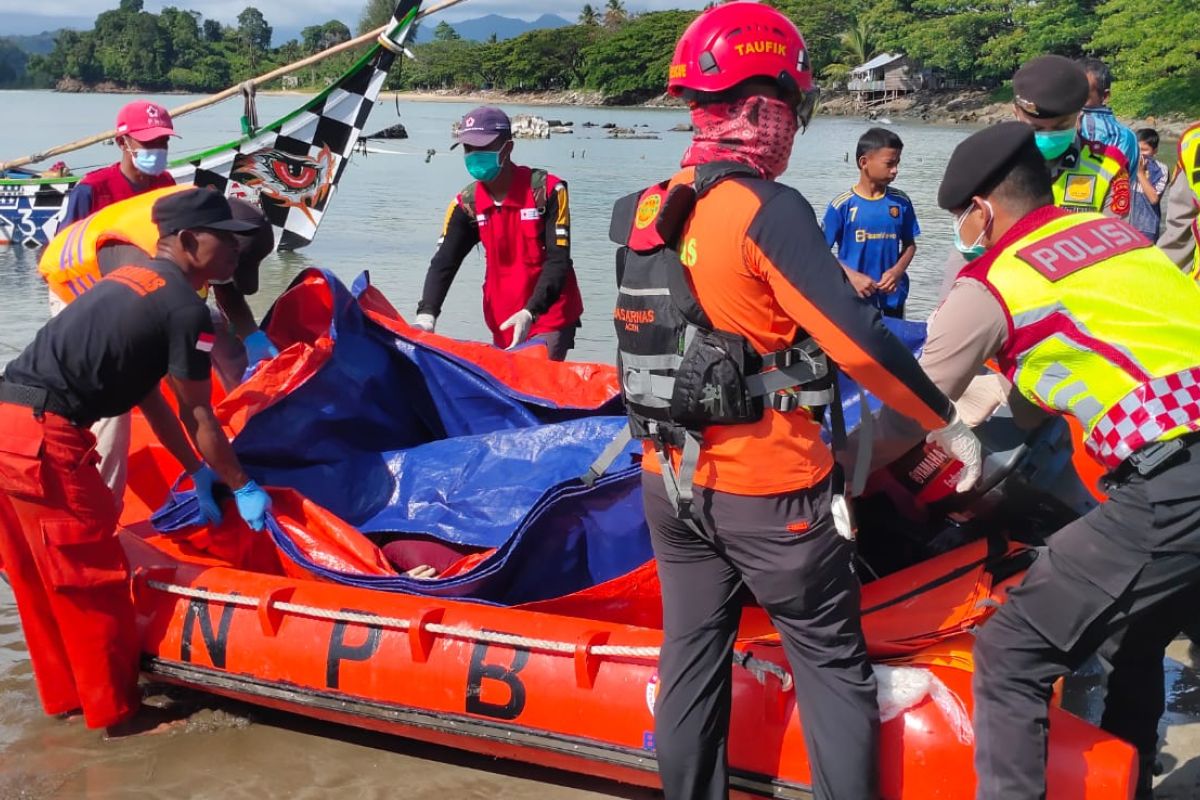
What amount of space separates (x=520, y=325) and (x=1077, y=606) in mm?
2975

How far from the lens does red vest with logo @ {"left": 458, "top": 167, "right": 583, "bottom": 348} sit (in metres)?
4.93

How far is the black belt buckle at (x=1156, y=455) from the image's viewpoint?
83.4 inches

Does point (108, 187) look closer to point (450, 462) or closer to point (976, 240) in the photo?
point (450, 462)

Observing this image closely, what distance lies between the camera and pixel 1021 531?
3150 mm

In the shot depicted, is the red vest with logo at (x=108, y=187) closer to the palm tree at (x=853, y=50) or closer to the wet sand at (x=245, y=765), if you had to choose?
the wet sand at (x=245, y=765)

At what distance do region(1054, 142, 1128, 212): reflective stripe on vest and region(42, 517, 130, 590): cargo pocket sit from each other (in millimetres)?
3971

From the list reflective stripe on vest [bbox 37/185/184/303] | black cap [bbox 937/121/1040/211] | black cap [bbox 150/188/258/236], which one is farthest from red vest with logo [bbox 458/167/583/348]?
black cap [bbox 937/121/1040/211]

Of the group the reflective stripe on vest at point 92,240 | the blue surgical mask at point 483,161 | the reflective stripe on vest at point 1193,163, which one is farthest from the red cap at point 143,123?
the reflective stripe on vest at point 1193,163

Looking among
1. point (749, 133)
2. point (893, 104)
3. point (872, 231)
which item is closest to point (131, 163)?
point (872, 231)

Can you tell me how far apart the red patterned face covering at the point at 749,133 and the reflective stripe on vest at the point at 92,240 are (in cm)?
211

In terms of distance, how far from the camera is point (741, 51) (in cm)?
216

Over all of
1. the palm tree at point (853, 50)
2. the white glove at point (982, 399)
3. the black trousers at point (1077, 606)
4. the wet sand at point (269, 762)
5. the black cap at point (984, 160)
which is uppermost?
the palm tree at point (853, 50)

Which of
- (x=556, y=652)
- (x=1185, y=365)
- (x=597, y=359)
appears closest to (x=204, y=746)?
(x=556, y=652)

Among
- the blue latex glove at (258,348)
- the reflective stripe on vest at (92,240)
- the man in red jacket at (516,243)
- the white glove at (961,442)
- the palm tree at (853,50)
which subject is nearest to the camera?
the white glove at (961,442)
